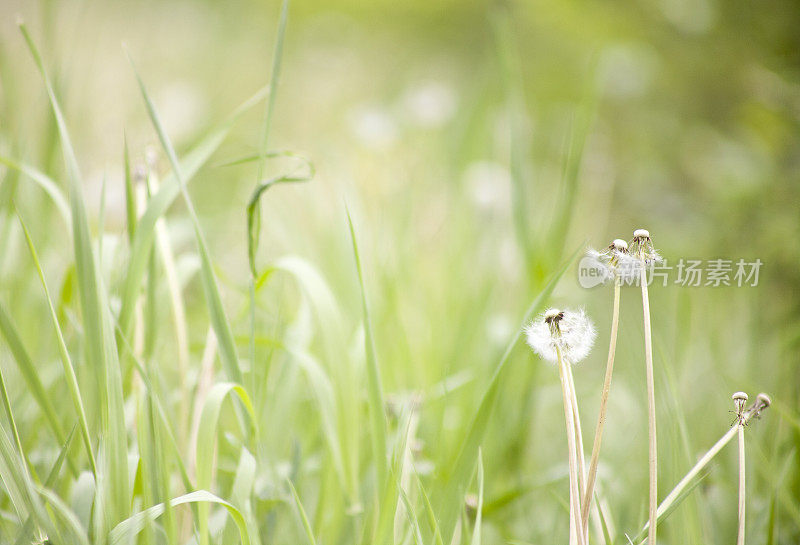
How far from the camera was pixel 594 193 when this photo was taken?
4.41 ft

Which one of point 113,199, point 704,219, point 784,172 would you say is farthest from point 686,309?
point 113,199

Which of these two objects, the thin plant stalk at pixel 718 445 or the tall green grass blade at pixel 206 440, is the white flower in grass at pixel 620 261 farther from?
the tall green grass blade at pixel 206 440

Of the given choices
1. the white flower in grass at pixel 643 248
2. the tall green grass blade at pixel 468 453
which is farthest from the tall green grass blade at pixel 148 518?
the white flower in grass at pixel 643 248

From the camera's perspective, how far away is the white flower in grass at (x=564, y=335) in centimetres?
26

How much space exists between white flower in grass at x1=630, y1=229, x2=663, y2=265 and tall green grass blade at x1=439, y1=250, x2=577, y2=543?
7 cm

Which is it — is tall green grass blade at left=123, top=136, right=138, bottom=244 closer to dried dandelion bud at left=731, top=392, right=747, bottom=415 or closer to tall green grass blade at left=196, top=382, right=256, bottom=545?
tall green grass blade at left=196, top=382, right=256, bottom=545

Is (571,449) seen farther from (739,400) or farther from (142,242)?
(142,242)

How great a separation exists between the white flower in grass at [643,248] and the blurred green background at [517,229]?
13cm

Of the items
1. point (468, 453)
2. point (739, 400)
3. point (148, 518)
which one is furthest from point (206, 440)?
point (739, 400)

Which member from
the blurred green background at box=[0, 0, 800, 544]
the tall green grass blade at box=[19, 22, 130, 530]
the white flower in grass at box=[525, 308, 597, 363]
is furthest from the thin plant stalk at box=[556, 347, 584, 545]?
the tall green grass blade at box=[19, 22, 130, 530]

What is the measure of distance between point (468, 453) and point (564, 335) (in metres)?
0.12

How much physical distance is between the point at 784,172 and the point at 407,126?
0.73 metres

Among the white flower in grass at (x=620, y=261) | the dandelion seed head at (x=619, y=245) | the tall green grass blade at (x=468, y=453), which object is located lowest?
the tall green grass blade at (x=468, y=453)

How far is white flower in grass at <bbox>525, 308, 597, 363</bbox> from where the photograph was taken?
260 mm
